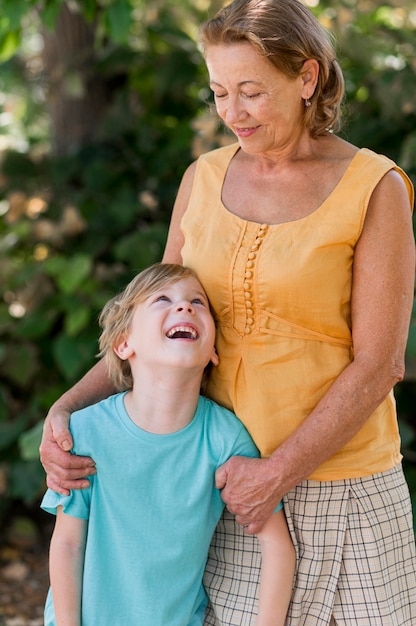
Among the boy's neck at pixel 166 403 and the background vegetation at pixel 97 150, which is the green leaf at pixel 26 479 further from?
the boy's neck at pixel 166 403

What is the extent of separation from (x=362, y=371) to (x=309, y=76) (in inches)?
23.6

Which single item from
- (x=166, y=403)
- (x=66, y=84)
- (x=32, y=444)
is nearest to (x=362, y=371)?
(x=166, y=403)

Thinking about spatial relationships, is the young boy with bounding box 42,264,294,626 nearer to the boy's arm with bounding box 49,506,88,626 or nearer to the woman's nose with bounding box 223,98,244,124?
the boy's arm with bounding box 49,506,88,626

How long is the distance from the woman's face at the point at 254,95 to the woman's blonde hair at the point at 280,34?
17 millimetres

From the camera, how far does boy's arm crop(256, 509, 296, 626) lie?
5.79ft

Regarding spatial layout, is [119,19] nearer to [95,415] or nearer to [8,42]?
[8,42]

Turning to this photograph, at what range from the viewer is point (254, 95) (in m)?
1.76

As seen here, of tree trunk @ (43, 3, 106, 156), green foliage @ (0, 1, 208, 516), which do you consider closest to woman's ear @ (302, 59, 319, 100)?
green foliage @ (0, 1, 208, 516)

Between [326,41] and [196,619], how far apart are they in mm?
1215

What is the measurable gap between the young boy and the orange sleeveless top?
0.06 m

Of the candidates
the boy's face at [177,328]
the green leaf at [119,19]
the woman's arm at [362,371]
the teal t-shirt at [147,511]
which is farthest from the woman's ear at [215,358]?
the green leaf at [119,19]

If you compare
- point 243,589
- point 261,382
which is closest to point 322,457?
point 261,382

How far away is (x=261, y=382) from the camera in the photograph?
1.82 m

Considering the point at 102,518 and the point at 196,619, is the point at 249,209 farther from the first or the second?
the point at 196,619
